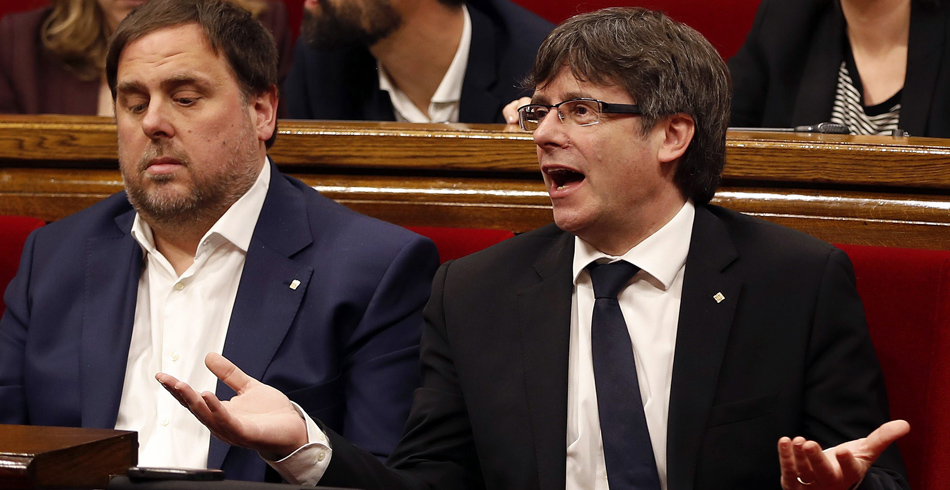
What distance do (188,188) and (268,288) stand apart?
0.17 metres

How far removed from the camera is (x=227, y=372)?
99cm

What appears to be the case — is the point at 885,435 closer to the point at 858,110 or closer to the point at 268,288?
the point at 268,288

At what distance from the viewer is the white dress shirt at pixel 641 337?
3.55 feet

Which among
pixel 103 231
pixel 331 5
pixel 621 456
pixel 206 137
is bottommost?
pixel 621 456

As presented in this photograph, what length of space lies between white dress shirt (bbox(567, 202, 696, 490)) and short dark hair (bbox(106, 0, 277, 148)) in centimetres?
53

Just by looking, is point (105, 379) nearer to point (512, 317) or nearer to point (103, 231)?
point (103, 231)

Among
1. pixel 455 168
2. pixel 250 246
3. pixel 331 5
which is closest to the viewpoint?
pixel 250 246

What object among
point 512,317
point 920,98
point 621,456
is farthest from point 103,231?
point 920,98

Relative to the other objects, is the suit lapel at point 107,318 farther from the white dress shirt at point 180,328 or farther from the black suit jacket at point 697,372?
the black suit jacket at point 697,372

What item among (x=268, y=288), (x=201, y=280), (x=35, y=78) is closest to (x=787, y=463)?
(x=268, y=288)

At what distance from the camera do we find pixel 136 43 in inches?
53.4

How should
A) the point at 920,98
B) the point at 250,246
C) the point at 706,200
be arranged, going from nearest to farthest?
the point at 706,200 < the point at 250,246 < the point at 920,98

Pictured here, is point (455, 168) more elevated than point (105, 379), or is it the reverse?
point (455, 168)

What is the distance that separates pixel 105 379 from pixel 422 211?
0.47 m
